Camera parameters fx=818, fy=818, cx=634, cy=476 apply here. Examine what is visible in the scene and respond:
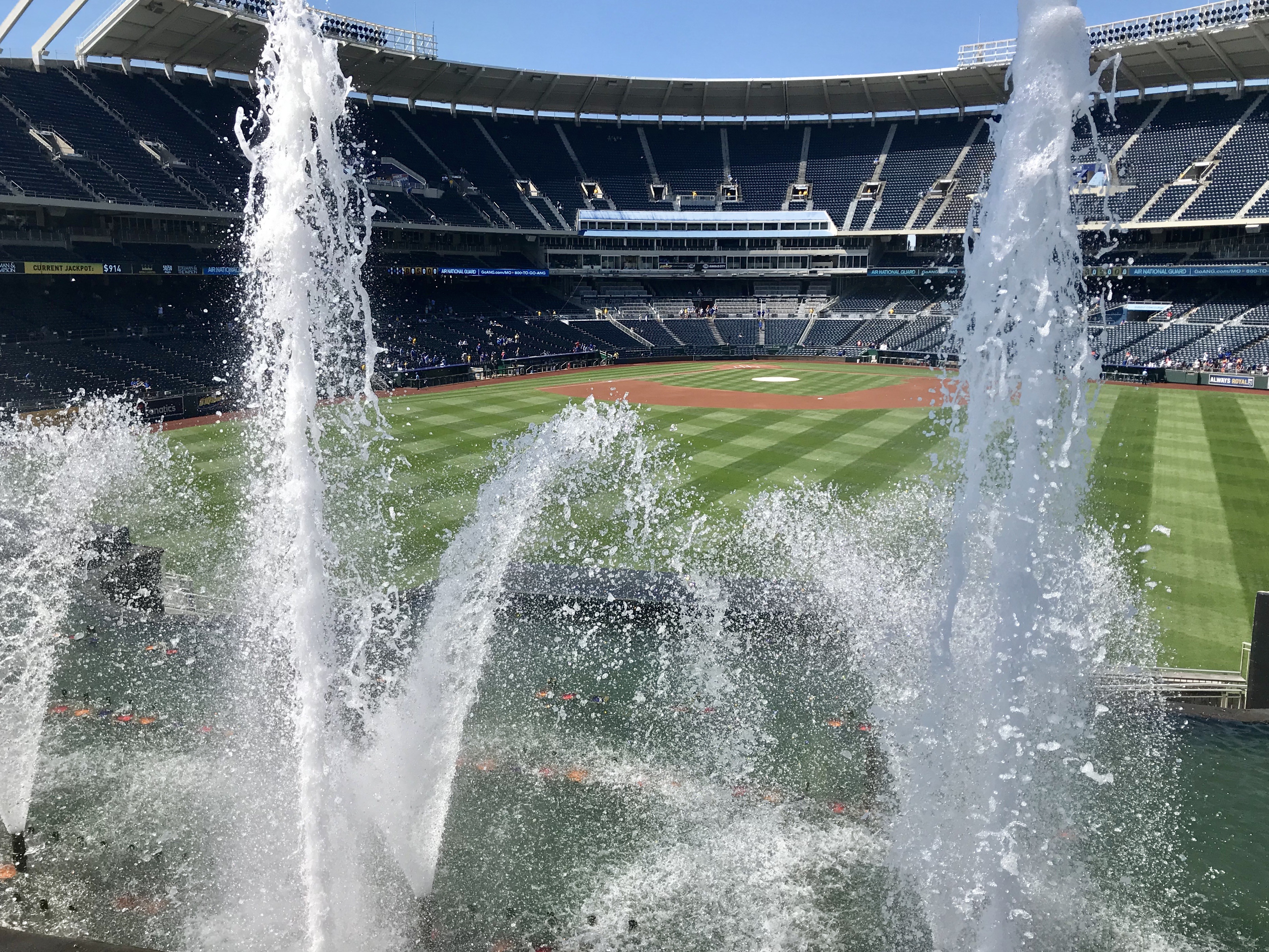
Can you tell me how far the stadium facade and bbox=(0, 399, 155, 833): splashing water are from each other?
8.34 m

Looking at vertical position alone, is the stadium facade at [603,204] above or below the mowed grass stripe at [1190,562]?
above

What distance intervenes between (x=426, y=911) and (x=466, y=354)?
160 feet

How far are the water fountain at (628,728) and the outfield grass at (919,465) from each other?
7.62 ft

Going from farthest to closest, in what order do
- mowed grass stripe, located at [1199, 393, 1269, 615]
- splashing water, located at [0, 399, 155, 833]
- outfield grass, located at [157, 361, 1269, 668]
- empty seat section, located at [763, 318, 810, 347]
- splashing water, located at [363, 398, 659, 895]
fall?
empty seat section, located at [763, 318, 810, 347] → mowed grass stripe, located at [1199, 393, 1269, 615] → outfield grass, located at [157, 361, 1269, 668] → splashing water, located at [0, 399, 155, 833] → splashing water, located at [363, 398, 659, 895]

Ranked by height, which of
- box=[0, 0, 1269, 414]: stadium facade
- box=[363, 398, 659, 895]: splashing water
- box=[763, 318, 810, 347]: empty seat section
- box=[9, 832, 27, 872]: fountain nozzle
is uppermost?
box=[0, 0, 1269, 414]: stadium facade

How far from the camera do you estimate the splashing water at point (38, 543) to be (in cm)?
1081

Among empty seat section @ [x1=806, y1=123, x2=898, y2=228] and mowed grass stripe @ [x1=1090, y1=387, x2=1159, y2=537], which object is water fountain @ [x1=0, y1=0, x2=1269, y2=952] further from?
empty seat section @ [x1=806, y1=123, x2=898, y2=228]

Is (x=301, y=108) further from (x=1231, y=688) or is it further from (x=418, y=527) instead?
(x=1231, y=688)

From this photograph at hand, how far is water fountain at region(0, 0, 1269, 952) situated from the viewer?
802 cm

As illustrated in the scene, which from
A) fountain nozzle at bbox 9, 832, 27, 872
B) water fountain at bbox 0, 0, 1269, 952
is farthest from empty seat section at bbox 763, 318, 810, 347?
fountain nozzle at bbox 9, 832, 27, 872

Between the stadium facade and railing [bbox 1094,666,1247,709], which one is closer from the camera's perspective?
railing [bbox 1094,666,1247,709]

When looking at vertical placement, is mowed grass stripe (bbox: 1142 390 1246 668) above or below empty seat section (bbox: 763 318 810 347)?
below

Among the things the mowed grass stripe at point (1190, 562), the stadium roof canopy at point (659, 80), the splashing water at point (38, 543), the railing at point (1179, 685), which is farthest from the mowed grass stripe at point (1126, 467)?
the stadium roof canopy at point (659, 80)

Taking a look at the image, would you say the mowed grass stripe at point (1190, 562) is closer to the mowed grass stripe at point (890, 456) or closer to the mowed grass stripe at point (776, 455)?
the mowed grass stripe at point (890, 456)
